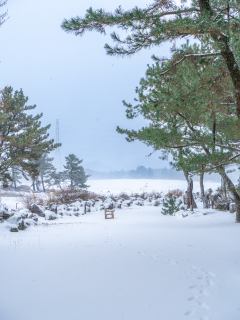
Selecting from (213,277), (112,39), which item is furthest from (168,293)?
(112,39)

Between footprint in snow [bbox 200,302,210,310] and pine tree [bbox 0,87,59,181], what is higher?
pine tree [bbox 0,87,59,181]

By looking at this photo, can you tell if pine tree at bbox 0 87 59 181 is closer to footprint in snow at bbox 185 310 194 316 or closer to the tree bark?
the tree bark

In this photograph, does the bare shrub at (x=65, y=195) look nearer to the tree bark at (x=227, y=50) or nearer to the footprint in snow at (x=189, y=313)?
the footprint in snow at (x=189, y=313)

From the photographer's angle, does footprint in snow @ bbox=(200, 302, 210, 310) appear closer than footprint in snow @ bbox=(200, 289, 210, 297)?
Yes

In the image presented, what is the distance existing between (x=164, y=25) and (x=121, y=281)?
4.18 metres

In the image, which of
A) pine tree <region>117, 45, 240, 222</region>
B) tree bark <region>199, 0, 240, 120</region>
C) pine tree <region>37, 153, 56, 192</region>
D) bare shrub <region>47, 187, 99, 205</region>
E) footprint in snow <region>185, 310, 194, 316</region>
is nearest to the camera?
footprint in snow <region>185, 310, 194, 316</region>

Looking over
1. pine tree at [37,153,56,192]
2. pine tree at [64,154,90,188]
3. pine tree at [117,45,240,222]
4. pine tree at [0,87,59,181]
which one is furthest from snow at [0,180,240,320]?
pine tree at [37,153,56,192]

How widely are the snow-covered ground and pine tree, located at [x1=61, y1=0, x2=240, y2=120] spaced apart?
2950 millimetres

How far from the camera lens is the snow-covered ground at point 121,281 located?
8.21 ft

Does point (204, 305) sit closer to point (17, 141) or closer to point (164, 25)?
point (164, 25)

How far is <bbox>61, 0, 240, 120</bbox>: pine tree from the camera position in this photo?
310 centimetres

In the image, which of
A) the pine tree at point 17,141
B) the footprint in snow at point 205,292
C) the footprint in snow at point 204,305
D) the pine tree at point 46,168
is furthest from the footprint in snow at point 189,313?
the pine tree at point 46,168

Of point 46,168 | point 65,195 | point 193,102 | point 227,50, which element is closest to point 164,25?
point 227,50

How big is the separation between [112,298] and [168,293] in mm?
807
